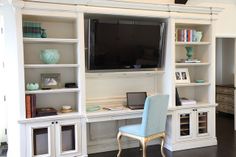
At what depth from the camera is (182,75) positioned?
4.76m

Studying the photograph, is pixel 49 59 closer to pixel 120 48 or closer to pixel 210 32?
pixel 120 48

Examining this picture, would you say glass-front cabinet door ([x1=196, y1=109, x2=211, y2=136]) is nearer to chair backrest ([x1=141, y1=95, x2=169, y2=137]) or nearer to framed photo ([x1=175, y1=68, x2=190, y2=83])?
framed photo ([x1=175, y1=68, x2=190, y2=83])

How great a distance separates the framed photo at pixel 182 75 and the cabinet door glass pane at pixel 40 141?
7.52 feet

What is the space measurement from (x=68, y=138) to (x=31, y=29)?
1585 mm

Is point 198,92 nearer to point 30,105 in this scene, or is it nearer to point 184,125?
point 184,125

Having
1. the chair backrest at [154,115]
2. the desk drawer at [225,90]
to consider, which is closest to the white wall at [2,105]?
the chair backrest at [154,115]

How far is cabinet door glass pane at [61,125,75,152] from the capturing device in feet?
12.7

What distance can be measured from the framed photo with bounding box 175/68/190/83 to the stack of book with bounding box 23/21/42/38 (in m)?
2.35

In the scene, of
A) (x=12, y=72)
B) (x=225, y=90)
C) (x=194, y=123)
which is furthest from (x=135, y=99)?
(x=225, y=90)

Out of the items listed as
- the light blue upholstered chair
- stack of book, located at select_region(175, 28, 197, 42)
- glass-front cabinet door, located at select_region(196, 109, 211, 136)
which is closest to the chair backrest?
the light blue upholstered chair

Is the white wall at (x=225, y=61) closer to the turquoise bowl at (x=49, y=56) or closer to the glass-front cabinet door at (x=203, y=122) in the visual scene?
the glass-front cabinet door at (x=203, y=122)

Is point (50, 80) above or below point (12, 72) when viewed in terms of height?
below

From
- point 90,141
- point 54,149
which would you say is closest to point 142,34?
point 90,141

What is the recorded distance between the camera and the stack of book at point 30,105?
3.64 m
